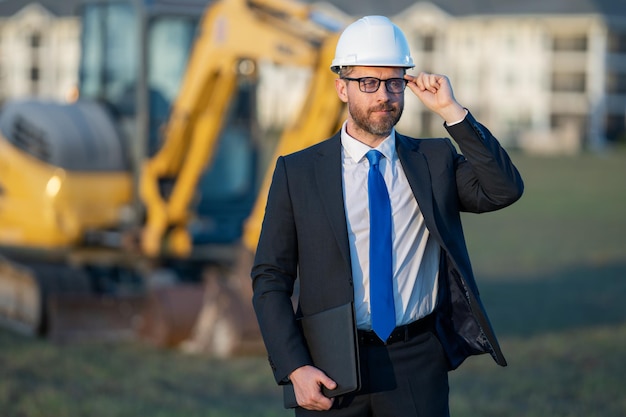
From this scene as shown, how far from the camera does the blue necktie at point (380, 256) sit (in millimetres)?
3568

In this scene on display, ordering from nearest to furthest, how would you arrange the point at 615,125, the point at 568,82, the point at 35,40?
the point at 35,40
the point at 568,82
the point at 615,125

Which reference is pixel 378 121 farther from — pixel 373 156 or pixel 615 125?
pixel 615 125

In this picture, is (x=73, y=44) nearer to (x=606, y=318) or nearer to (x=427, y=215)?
(x=606, y=318)

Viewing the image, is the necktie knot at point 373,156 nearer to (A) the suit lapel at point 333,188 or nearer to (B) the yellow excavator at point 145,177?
(A) the suit lapel at point 333,188

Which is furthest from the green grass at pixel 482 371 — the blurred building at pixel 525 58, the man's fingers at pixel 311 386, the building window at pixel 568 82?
the building window at pixel 568 82

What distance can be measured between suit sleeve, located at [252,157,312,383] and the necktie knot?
0.85 ft

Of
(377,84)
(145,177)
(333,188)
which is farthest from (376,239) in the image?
(145,177)

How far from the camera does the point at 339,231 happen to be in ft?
11.8

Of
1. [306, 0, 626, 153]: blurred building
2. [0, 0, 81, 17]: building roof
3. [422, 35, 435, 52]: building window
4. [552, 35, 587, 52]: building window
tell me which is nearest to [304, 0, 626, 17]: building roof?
[306, 0, 626, 153]: blurred building

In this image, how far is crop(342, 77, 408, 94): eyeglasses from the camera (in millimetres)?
3613

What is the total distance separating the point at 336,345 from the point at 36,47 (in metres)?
57.8

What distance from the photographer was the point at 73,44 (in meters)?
55.4

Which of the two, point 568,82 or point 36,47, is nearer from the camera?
point 36,47

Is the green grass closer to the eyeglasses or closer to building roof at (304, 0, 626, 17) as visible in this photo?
the eyeglasses
